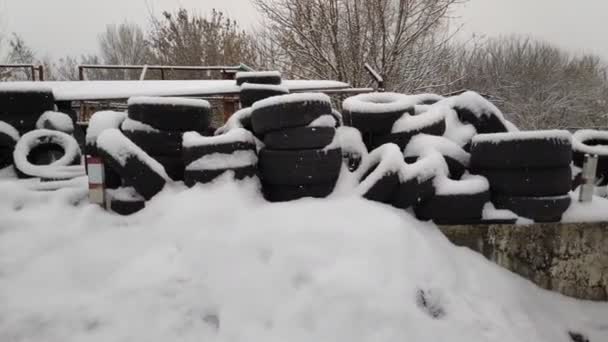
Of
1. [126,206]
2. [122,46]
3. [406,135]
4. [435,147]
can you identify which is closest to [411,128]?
[406,135]

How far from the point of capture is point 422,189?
9.12ft

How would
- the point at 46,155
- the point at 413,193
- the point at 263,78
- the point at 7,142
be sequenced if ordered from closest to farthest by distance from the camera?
the point at 413,193 → the point at 7,142 → the point at 46,155 → the point at 263,78

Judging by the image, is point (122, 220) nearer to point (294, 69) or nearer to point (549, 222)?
point (549, 222)

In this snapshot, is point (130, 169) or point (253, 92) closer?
point (130, 169)

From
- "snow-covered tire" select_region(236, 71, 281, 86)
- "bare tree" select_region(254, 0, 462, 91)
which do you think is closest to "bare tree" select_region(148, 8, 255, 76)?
"bare tree" select_region(254, 0, 462, 91)

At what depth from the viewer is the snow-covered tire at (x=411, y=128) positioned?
3.10 metres

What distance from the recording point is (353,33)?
12.6 meters

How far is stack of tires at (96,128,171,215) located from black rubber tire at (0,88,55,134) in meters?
1.01

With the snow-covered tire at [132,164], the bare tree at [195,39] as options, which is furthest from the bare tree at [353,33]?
the snow-covered tire at [132,164]

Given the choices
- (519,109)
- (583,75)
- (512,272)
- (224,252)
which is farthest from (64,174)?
(583,75)

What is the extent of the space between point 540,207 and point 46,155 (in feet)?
12.4

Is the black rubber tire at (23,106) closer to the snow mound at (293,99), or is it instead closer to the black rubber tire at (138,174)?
the black rubber tire at (138,174)

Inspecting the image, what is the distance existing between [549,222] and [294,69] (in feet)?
36.7

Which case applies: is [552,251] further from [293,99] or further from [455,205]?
[293,99]
